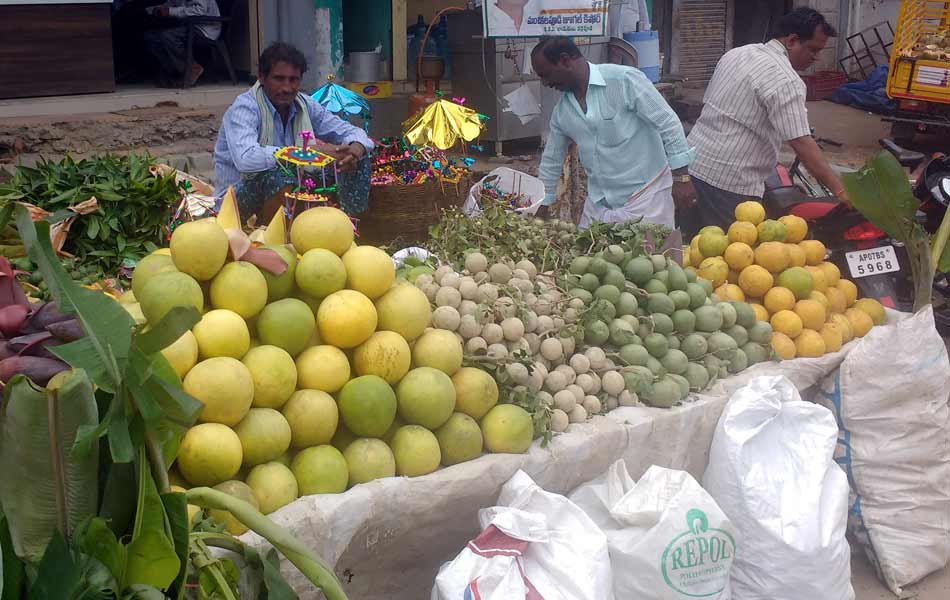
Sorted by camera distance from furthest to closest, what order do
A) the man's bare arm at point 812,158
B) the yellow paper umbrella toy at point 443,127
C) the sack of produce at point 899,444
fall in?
the yellow paper umbrella toy at point 443,127
the man's bare arm at point 812,158
the sack of produce at point 899,444

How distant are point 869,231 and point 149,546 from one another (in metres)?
3.93

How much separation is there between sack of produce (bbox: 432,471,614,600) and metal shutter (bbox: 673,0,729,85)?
12233 mm

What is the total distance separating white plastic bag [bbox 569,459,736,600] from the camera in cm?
247

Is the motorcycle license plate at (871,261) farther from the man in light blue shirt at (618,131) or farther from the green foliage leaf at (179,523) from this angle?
the green foliage leaf at (179,523)

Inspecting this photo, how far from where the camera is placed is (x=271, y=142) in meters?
4.63

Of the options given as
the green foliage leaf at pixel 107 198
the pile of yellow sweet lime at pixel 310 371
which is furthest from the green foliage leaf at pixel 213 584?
the green foliage leaf at pixel 107 198

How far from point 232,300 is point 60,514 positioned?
0.92m

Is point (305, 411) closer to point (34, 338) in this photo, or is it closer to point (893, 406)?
point (34, 338)

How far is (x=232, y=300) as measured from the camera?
7.38ft

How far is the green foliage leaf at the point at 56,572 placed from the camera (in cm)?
132

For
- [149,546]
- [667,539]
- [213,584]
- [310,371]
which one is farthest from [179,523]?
[667,539]

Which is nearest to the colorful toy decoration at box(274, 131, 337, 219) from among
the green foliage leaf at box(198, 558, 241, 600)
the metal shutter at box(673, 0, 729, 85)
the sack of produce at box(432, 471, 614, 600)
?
the sack of produce at box(432, 471, 614, 600)

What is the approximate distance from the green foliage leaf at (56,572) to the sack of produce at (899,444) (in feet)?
8.86

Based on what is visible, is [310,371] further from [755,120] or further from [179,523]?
[755,120]
